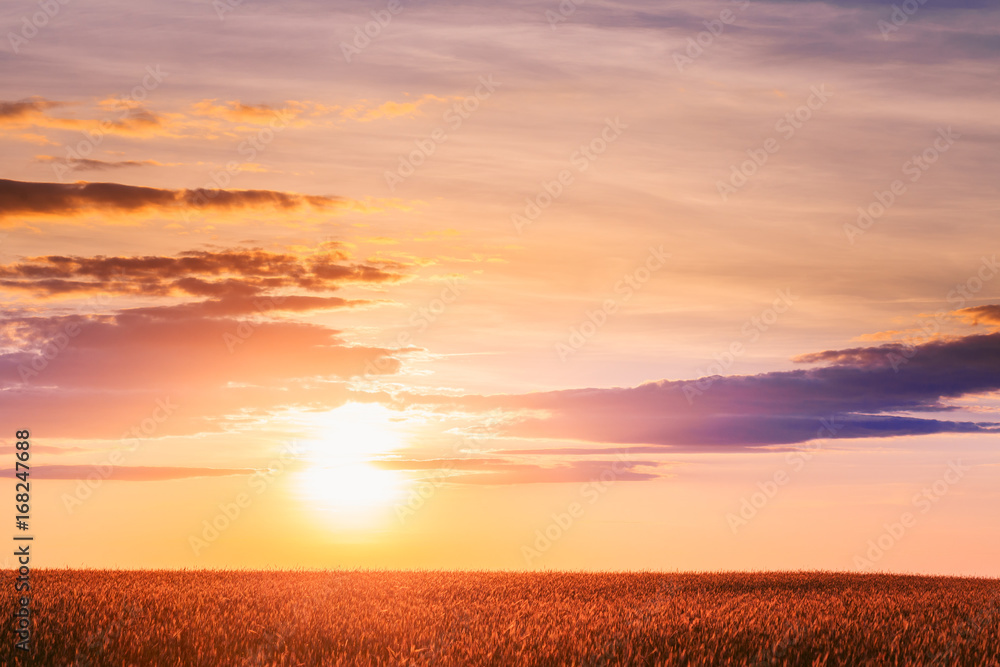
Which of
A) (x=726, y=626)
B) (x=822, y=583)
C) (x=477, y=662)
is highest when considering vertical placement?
(x=477, y=662)

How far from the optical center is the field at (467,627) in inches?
351

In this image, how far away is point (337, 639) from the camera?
985 centimetres

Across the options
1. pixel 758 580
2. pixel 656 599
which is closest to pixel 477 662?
pixel 656 599

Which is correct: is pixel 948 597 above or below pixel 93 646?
below

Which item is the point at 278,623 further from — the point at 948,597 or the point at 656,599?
the point at 948,597

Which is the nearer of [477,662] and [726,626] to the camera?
[477,662]

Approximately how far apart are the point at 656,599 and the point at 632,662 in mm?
6805

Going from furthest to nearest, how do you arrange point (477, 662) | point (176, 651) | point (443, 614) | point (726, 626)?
1. point (443, 614)
2. point (726, 626)
3. point (176, 651)
4. point (477, 662)

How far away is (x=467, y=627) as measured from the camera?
1063cm

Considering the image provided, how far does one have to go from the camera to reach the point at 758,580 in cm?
2127

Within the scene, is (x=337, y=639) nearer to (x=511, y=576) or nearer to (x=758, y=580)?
(x=511, y=576)

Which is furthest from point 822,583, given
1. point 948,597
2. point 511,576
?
point 511,576

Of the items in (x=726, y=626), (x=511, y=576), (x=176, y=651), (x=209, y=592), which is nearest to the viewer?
(x=176, y=651)

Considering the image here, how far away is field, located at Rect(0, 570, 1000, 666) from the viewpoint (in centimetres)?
891
